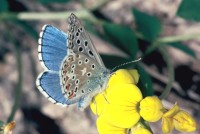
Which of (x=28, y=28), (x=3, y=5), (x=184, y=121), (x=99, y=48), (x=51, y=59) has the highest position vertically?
(x=3, y=5)

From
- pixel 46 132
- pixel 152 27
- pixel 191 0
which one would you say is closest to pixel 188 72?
pixel 152 27

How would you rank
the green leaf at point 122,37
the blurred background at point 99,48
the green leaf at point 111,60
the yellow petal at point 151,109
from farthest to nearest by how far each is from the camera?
the blurred background at point 99,48
the green leaf at point 122,37
the green leaf at point 111,60
the yellow petal at point 151,109

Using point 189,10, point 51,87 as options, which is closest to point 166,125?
point 51,87

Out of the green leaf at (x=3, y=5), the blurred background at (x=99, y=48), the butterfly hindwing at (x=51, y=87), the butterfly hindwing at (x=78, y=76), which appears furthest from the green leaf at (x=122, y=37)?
the butterfly hindwing at (x=51, y=87)

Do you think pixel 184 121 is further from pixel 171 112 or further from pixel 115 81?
pixel 115 81

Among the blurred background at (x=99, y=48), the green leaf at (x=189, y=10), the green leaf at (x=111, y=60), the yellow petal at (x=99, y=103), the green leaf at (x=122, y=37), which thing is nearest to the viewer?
the yellow petal at (x=99, y=103)

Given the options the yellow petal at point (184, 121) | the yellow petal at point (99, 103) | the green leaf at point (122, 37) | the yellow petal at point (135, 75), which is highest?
the green leaf at point (122, 37)

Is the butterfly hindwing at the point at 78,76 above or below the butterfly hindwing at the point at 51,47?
below

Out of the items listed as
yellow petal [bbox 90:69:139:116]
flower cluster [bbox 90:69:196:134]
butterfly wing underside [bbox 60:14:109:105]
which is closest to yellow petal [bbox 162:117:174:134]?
flower cluster [bbox 90:69:196:134]

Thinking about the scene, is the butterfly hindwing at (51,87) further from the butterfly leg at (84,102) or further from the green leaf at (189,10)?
the green leaf at (189,10)
